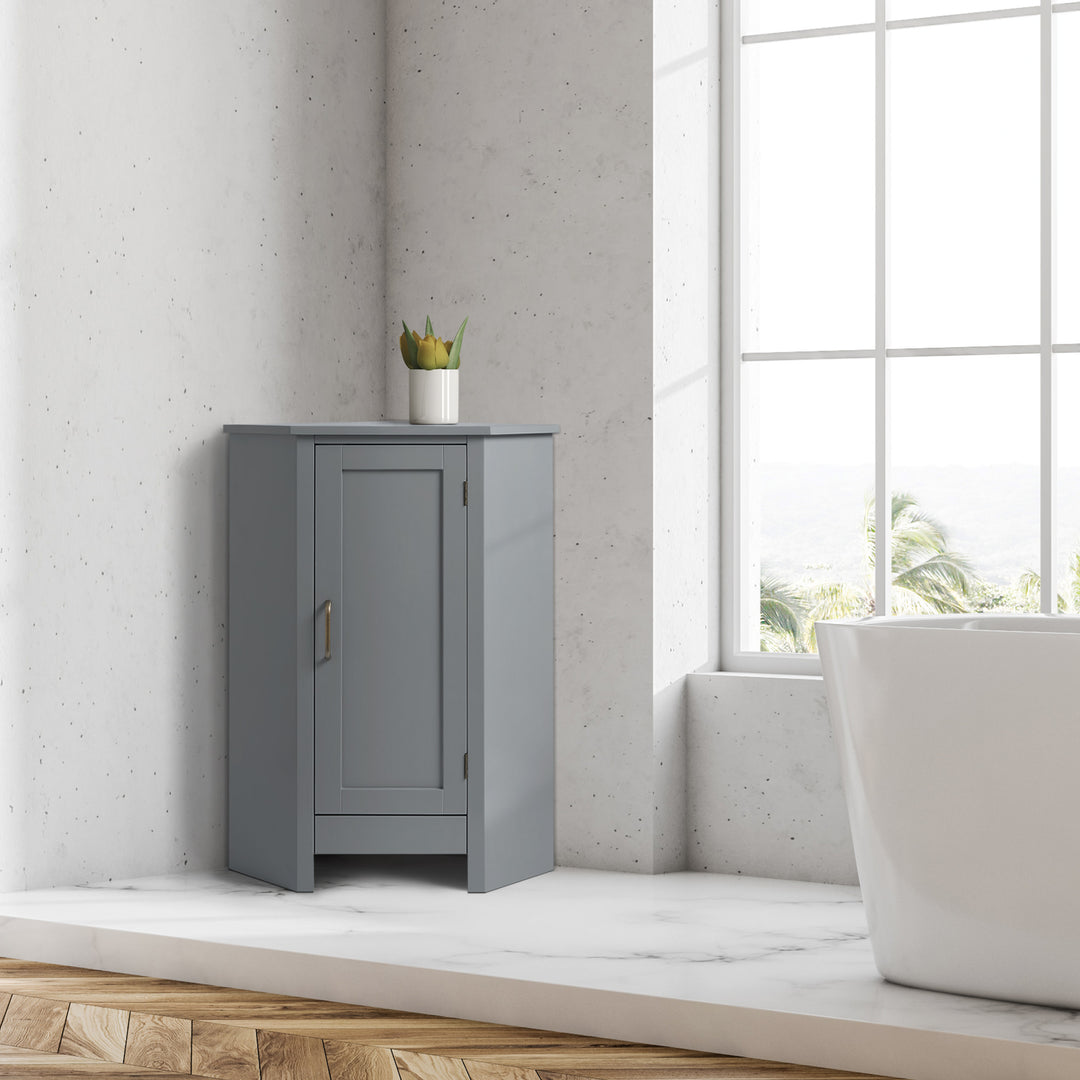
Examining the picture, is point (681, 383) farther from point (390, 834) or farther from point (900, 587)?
point (900, 587)

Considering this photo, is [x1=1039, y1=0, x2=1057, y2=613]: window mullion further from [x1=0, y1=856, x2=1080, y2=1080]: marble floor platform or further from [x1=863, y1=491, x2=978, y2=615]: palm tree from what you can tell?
[x1=863, y1=491, x2=978, y2=615]: palm tree

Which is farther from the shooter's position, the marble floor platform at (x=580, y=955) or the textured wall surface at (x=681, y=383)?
the textured wall surface at (x=681, y=383)

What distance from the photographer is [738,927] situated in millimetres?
2818

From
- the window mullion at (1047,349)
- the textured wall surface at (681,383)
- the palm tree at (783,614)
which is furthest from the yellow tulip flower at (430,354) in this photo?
the palm tree at (783,614)

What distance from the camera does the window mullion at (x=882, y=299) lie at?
3311 millimetres

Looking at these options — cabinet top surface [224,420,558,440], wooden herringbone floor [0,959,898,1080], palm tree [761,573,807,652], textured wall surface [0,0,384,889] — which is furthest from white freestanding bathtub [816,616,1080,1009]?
palm tree [761,573,807,652]

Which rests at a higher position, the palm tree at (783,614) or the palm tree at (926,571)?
the palm tree at (926,571)

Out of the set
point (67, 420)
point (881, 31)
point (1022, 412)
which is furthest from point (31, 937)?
point (1022, 412)

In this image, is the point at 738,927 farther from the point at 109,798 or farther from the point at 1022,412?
the point at 1022,412

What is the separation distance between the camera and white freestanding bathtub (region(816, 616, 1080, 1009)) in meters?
2.24

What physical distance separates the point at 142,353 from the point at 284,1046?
1507 mm

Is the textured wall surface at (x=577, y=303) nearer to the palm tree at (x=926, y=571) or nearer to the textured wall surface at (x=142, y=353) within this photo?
the textured wall surface at (x=142, y=353)

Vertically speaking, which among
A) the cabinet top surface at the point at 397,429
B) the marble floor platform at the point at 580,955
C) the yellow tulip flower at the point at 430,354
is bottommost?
the marble floor platform at the point at 580,955

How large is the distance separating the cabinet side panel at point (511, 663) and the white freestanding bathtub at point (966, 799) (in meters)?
0.83
